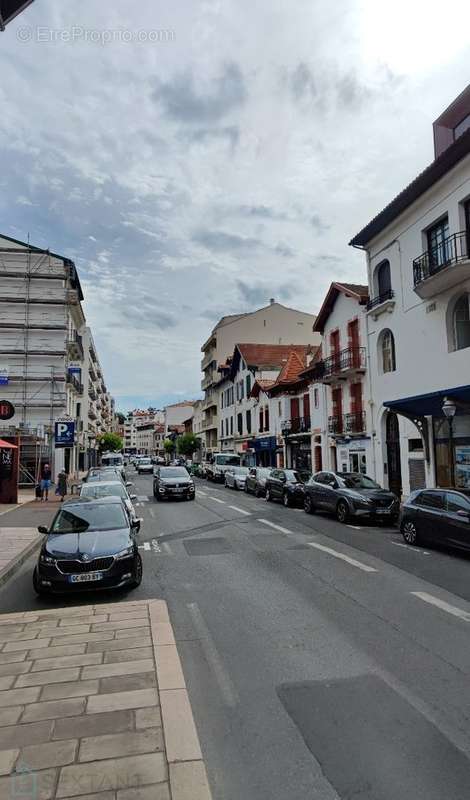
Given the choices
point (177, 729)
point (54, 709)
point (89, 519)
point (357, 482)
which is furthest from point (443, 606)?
point (357, 482)

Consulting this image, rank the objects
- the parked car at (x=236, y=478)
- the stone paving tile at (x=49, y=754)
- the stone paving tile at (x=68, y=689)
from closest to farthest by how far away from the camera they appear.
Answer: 1. the stone paving tile at (x=49, y=754)
2. the stone paving tile at (x=68, y=689)
3. the parked car at (x=236, y=478)

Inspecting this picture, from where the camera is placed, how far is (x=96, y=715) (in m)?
4.16

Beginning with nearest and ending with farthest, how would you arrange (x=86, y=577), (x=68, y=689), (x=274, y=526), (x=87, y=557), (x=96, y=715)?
1. (x=96, y=715)
2. (x=68, y=689)
3. (x=86, y=577)
4. (x=87, y=557)
5. (x=274, y=526)

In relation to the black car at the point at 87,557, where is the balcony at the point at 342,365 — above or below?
above

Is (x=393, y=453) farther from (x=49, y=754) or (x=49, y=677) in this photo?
(x=49, y=754)

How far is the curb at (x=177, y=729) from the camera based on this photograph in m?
3.29

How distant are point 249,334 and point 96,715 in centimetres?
5685

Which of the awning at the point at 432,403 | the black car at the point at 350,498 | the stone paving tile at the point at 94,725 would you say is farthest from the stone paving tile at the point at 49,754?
the awning at the point at 432,403

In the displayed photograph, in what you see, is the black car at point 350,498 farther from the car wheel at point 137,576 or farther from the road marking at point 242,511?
the car wheel at point 137,576

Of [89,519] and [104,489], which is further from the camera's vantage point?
[104,489]

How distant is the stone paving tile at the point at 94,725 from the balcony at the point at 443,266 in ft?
52.5

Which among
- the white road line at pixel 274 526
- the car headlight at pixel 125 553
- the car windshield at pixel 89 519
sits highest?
the car windshield at pixel 89 519

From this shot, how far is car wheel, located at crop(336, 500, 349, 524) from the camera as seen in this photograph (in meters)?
16.6

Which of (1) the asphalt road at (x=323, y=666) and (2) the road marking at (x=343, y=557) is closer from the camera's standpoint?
(1) the asphalt road at (x=323, y=666)
